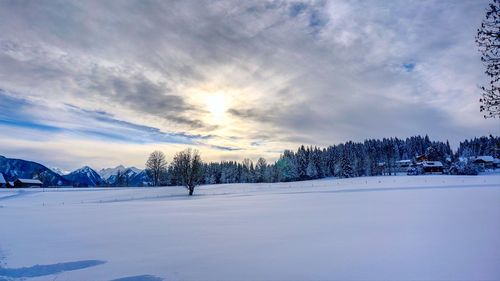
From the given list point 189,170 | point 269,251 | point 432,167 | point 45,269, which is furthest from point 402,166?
point 45,269

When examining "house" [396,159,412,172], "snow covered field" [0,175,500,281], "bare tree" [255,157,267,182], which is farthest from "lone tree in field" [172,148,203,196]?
"house" [396,159,412,172]

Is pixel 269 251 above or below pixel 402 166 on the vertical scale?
below

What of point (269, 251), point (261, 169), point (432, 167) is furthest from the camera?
point (261, 169)

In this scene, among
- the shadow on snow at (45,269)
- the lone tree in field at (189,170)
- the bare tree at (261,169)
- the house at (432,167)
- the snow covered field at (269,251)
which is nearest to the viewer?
the snow covered field at (269,251)

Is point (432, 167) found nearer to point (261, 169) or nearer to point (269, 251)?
point (261, 169)

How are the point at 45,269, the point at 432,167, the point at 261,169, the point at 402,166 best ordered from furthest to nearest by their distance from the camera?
the point at 402,166
the point at 261,169
the point at 432,167
the point at 45,269

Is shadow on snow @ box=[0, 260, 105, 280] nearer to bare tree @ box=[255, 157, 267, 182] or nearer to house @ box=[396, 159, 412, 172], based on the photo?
bare tree @ box=[255, 157, 267, 182]

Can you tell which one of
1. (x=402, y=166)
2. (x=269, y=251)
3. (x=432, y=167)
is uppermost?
(x=402, y=166)

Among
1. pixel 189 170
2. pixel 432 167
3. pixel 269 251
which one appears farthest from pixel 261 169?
pixel 269 251

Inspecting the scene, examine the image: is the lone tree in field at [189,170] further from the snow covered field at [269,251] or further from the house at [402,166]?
the house at [402,166]

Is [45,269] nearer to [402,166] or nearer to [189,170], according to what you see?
[189,170]

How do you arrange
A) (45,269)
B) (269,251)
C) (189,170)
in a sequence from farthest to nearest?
(189,170) < (269,251) < (45,269)

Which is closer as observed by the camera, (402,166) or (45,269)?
(45,269)

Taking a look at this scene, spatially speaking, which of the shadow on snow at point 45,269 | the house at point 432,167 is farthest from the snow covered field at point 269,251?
the house at point 432,167
